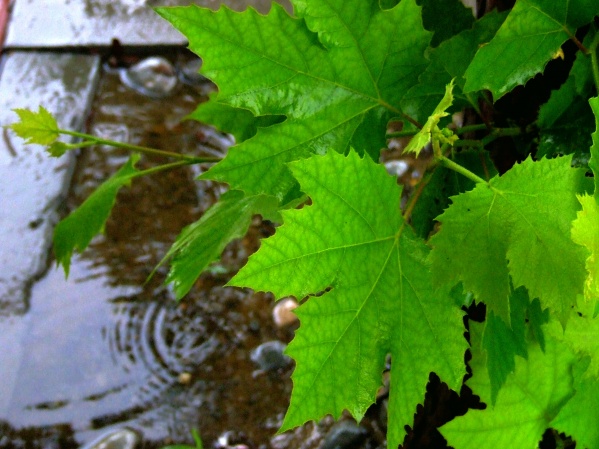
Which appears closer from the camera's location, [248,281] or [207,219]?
[248,281]

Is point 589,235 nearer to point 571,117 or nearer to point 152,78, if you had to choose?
point 571,117

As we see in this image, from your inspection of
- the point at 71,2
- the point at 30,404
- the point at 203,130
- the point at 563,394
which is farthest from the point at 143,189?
the point at 563,394

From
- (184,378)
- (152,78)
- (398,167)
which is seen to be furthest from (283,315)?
(152,78)

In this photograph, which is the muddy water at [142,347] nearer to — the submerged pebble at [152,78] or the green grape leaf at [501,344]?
the submerged pebble at [152,78]

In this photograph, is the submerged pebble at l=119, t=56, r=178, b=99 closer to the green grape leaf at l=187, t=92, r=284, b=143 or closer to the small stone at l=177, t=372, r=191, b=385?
the small stone at l=177, t=372, r=191, b=385

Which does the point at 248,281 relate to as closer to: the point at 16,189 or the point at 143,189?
the point at 143,189
